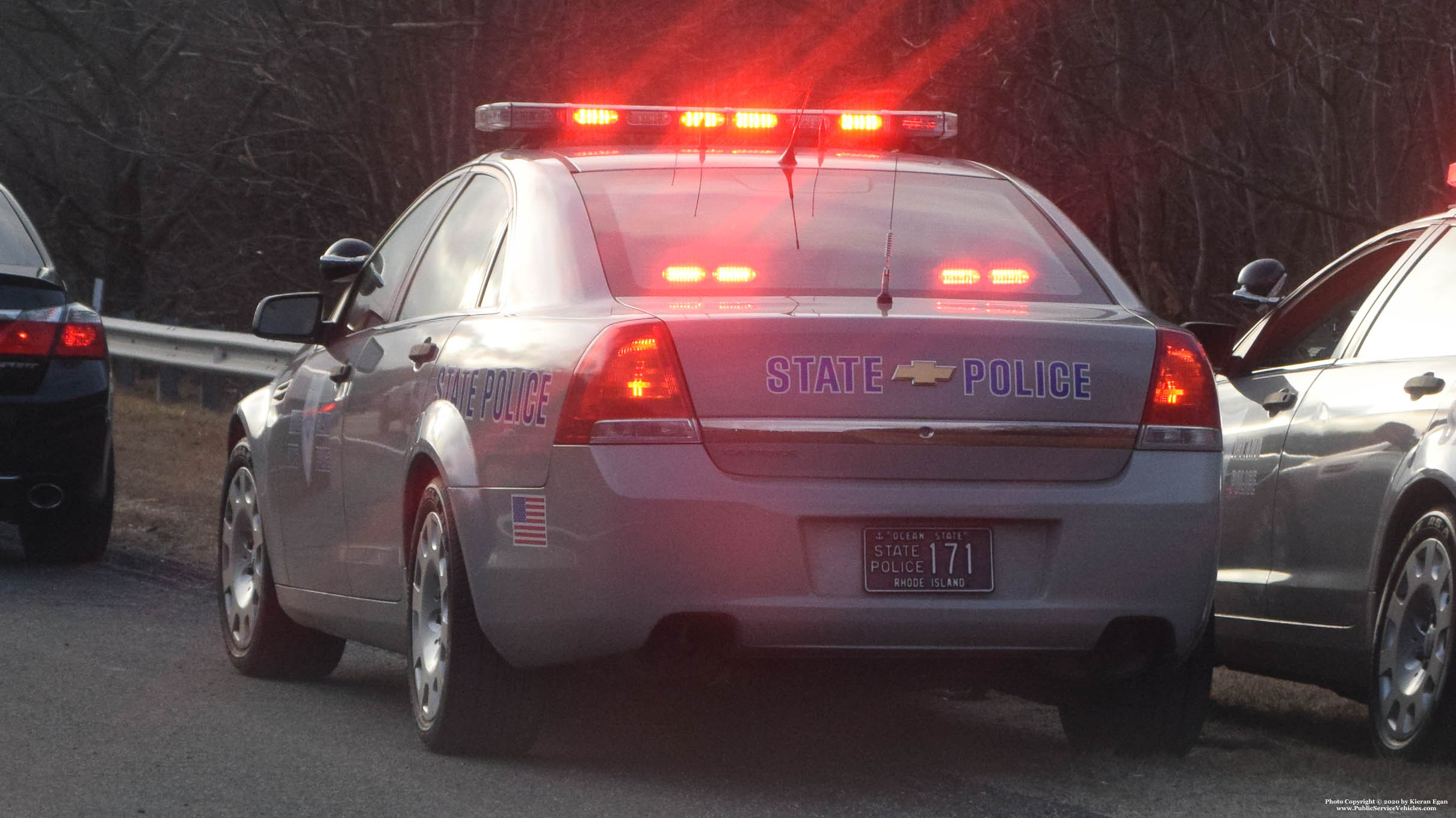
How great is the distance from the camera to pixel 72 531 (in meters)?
9.84

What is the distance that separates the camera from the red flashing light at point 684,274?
5336 millimetres

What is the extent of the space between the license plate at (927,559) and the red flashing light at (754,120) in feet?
5.57

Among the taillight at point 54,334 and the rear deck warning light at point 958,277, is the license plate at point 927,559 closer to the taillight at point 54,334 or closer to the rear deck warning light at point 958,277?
the rear deck warning light at point 958,277

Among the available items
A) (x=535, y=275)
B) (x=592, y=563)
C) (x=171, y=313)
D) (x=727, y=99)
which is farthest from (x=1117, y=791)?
(x=171, y=313)

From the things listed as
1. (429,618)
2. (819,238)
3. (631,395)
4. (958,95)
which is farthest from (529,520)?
(958,95)

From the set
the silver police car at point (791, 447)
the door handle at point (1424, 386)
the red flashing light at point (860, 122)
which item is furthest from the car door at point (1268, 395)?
the red flashing light at point (860, 122)

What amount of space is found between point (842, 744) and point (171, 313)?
24.8 m

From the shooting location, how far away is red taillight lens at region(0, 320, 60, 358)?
9516mm

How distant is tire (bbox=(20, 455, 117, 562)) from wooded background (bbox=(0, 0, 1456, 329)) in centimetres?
341

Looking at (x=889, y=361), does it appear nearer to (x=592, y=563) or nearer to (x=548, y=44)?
(x=592, y=563)

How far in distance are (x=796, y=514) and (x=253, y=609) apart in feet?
9.10

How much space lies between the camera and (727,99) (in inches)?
639

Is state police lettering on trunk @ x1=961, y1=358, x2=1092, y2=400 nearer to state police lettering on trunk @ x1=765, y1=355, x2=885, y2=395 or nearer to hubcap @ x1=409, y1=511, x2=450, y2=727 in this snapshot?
state police lettering on trunk @ x1=765, y1=355, x2=885, y2=395

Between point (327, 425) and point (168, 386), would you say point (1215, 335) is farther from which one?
point (168, 386)
